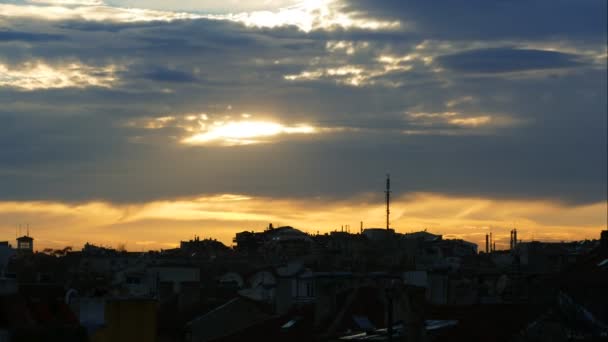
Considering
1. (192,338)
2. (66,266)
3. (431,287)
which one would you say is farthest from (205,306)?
(66,266)

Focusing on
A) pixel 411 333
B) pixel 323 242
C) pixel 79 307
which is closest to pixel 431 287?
pixel 411 333

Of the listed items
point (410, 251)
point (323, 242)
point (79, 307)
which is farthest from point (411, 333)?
point (323, 242)

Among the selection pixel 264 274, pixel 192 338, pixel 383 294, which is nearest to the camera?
pixel 383 294

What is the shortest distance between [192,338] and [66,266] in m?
84.0

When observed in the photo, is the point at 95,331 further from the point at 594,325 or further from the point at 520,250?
the point at 520,250

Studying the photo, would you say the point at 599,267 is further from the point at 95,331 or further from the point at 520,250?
the point at 520,250

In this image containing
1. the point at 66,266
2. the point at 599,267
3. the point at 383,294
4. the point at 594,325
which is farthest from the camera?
the point at 66,266

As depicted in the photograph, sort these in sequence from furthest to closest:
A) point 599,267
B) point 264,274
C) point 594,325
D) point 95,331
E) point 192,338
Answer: point 264,274, point 192,338, point 599,267, point 594,325, point 95,331

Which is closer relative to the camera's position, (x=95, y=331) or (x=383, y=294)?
(x=95, y=331)

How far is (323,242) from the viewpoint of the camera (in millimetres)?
197750

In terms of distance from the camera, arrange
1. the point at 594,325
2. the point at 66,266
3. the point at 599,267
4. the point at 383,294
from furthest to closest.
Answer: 1. the point at 66,266
2. the point at 383,294
3. the point at 599,267
4. the point at 594,325

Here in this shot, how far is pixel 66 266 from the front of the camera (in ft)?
556

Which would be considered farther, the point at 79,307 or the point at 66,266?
the point at 66,266

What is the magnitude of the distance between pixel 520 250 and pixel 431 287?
82.1 meters
